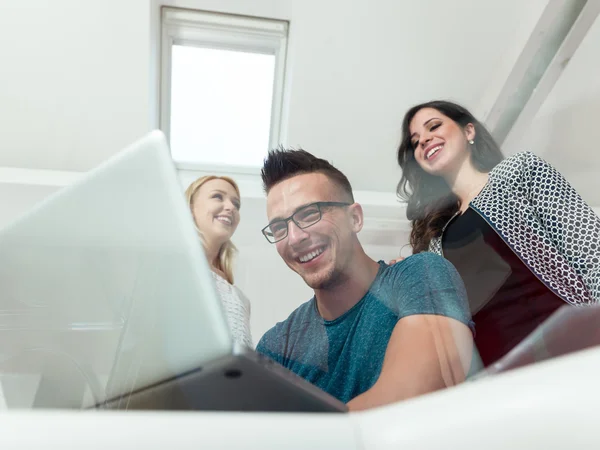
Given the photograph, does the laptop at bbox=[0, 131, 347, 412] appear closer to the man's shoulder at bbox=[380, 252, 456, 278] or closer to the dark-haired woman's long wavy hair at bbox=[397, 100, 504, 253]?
→ the man's shoulder at bbox=[380, 252, 456, 278]

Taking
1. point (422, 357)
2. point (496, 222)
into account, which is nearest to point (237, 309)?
point (422, 357)

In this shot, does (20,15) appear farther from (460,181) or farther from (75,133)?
(460,181)

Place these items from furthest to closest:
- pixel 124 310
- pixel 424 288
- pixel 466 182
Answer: pixel 466 182 < pixel 424 288 < pixel 124 310

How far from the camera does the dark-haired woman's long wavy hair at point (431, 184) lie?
0.97m

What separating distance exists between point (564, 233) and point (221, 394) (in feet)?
2.27

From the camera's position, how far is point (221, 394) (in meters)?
0.34

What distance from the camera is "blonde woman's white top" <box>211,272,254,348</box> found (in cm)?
71

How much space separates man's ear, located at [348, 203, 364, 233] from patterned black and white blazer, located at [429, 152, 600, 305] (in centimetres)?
15

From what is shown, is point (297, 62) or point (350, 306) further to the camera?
point (297, 62)

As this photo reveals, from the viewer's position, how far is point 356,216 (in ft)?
A: 2.75

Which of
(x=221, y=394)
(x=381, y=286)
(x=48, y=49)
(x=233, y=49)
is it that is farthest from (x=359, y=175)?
(x=48, y=49)

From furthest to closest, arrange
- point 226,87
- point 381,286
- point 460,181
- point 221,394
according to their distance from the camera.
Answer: point 226,87 → point 460,181 → point 381,286 → point 221,394

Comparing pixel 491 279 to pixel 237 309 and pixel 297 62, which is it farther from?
pixel 297 62

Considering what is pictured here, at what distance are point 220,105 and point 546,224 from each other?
0.69 metres
